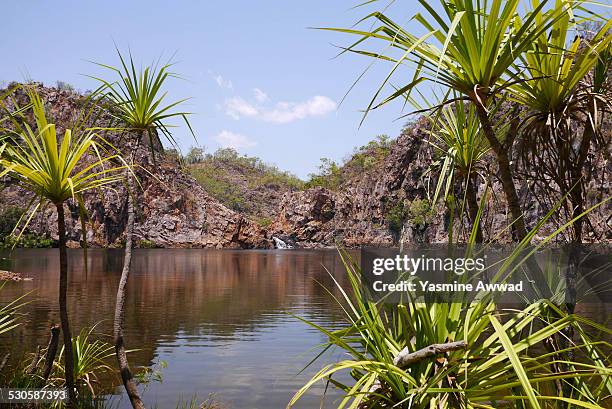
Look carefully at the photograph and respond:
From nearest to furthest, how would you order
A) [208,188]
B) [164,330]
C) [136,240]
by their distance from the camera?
[164,330], [136,240], [208,188]

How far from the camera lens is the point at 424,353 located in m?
2.37

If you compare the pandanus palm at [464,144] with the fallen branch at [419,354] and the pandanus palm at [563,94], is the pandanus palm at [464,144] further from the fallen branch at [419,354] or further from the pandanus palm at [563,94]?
the fallen branch at [419,354]

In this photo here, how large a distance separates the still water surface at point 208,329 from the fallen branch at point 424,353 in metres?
0.74

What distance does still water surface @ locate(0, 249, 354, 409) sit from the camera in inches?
401

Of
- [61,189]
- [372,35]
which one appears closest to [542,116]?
[372,35]

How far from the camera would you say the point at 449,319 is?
8.56ft

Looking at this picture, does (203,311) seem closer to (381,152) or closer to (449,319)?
(449,319)

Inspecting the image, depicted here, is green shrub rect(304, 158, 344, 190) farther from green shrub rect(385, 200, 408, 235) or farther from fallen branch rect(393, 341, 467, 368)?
fallen branch rect(393, 341, 467, 368)

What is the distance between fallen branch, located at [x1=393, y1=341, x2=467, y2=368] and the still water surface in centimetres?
74

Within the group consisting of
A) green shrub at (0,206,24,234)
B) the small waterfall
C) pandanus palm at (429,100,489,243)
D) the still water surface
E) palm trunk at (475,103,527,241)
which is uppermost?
green shrub at (0,206,24,234)

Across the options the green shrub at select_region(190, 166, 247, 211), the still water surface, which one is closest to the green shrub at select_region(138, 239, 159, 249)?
the green shrub at select_region(190, 166, 247, 211)

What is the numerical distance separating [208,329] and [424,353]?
15209 mm

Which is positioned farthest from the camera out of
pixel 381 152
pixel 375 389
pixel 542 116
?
pixel 381 152

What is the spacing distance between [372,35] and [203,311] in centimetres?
1857
